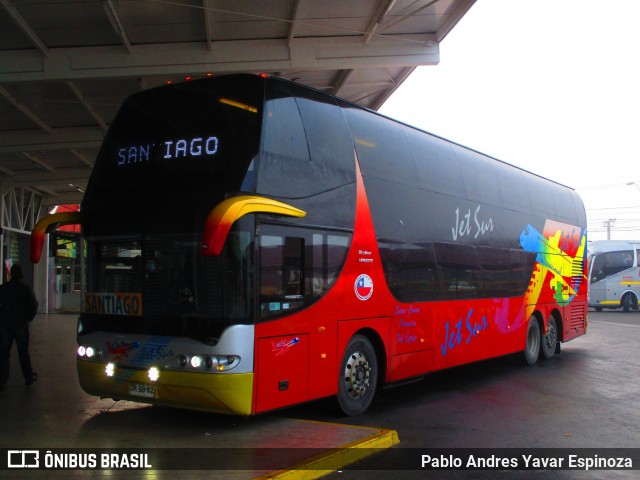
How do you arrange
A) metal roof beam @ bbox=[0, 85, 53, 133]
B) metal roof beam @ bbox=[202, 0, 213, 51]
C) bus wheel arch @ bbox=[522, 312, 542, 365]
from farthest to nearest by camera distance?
metal roof beam @ bbox=[0, 85, 53, 133]
bus wheel arch @ bbox=[522, 312, 542, 365]
metal roof beam @ bbox=[202, 0, 213, 51]

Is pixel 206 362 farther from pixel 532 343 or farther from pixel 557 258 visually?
pixel 557 258

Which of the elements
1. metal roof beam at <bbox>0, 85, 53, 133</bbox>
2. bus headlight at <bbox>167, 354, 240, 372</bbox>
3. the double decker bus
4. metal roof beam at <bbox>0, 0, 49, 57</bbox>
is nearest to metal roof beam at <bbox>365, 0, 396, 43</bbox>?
the double decker bus

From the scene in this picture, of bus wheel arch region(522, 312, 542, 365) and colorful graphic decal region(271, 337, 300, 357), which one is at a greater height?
colorful graphic decal region(271, 337, 300, 357)

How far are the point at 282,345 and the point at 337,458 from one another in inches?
55.1

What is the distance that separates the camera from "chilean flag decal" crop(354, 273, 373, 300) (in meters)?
8.23

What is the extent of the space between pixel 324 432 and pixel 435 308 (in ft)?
12.3

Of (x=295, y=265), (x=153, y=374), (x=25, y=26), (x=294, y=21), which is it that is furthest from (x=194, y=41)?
(x=153, y=374)

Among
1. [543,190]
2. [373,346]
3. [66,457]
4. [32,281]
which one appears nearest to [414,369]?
[373,346]

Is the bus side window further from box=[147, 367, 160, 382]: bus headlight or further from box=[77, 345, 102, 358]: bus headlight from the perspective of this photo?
box=[77, 345, 102, 358]: bus headlight

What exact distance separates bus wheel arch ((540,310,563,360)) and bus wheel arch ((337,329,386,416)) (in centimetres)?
702

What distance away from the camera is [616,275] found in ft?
120

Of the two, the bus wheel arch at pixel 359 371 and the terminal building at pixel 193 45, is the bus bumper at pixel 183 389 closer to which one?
the bus wheel arch at pixel 359 371

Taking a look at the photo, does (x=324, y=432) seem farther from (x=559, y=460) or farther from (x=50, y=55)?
(x=50, y=55)

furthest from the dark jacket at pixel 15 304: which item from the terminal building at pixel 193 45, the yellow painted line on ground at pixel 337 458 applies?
the yellow painted line on ground at pixel 337 458
